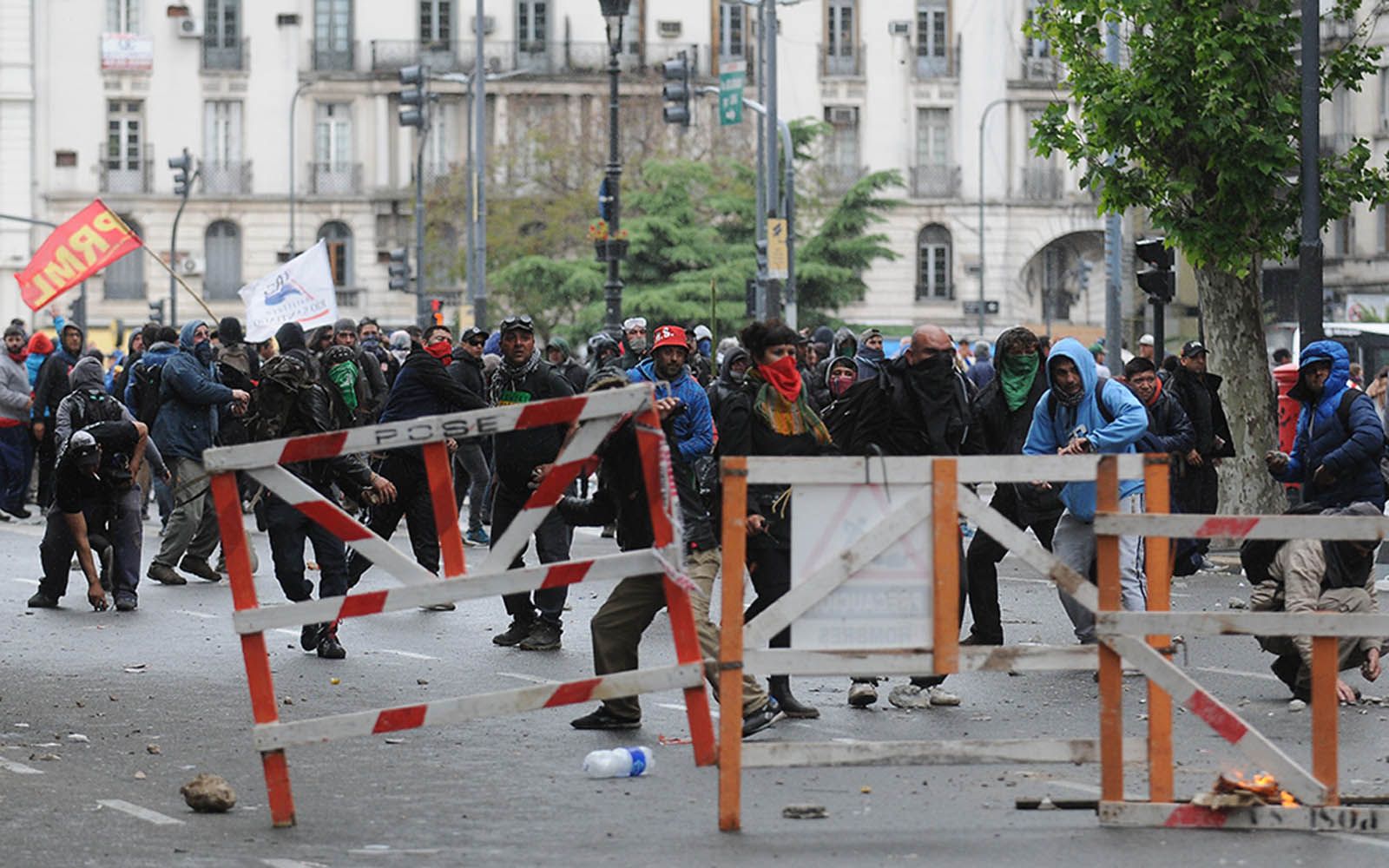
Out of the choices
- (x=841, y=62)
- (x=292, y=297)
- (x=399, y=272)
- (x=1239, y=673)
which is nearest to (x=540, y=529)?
(x=1239, y=673)

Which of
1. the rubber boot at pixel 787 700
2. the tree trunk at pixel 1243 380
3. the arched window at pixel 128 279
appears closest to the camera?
the rubber boot at pixel 787 700

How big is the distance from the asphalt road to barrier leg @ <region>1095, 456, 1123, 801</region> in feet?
0.61

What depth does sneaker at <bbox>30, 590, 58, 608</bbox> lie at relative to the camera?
1544 cm

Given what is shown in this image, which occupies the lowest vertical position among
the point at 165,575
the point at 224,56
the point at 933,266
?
the point at 165,575

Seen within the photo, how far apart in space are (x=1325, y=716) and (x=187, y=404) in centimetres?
1141

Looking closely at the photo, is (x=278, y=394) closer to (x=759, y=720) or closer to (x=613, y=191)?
(x=759, y=720)

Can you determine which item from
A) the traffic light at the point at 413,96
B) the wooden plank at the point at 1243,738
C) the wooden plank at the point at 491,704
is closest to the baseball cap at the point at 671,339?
the wooden plank at the point at 491,704

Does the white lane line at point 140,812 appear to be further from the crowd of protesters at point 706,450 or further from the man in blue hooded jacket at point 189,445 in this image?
the man in blue hooded jacket at point 189,445

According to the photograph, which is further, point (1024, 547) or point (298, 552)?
point (298, 552)

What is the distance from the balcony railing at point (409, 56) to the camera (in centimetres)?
7000

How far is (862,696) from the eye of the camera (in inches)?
421

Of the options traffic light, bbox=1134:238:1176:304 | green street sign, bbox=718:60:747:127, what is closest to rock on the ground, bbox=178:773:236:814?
traffic light, bbox=1134:238:1176:304

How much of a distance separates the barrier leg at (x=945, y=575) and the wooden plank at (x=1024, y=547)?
1.8 inches

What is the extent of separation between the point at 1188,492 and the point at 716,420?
22.6ft
